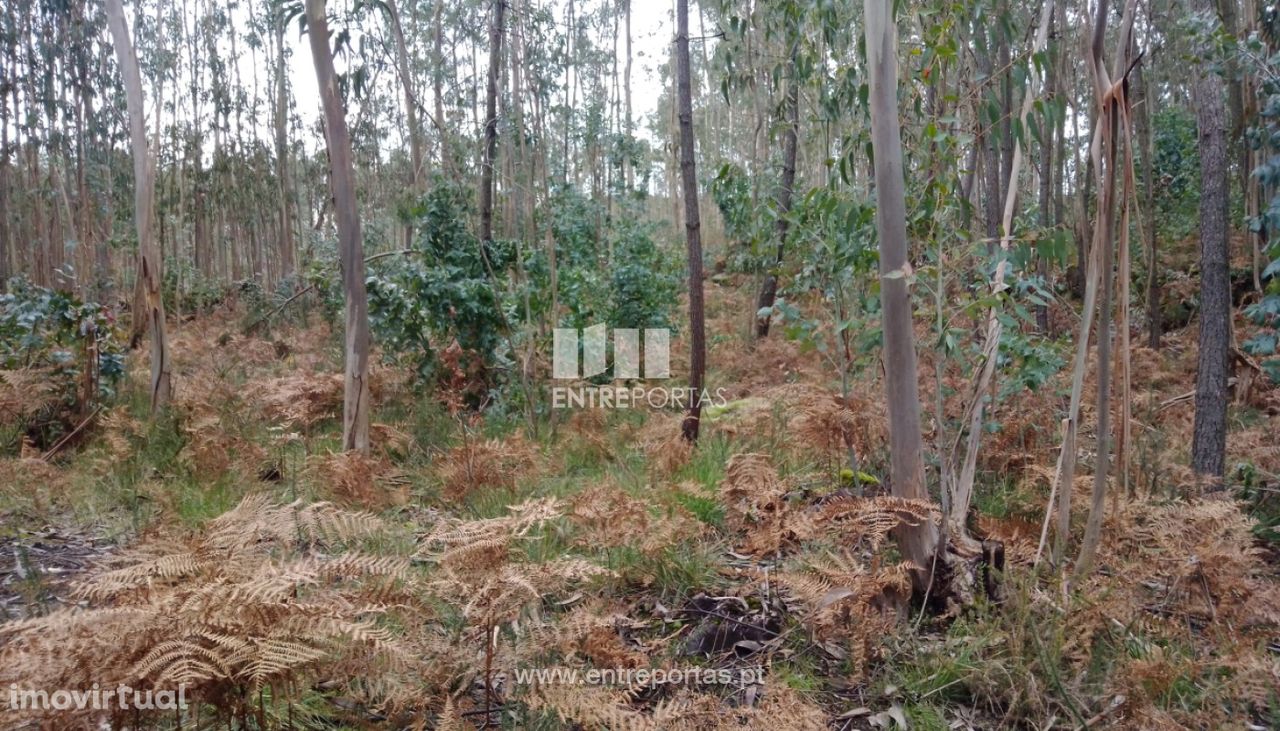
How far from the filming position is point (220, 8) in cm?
1973

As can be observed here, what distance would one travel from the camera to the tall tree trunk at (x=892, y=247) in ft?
9.27

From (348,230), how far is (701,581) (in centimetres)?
336

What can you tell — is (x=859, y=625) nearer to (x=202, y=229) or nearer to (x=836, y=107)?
(x=836, y=107)

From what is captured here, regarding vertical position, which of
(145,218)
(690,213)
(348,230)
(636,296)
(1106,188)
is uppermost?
(145,218)

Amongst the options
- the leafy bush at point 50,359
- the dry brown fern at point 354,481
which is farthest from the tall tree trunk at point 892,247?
the leafy bush at point 50,359

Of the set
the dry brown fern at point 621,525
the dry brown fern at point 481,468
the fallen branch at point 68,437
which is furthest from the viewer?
the fallen branch at point 68,437

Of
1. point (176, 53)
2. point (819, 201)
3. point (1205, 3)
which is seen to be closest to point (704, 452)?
point (819, 201)

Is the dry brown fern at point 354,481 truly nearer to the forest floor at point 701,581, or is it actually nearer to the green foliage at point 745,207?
the forest floor at point 701,581

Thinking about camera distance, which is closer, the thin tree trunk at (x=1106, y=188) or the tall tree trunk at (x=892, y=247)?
the thin tree trunk at (x=1106, y=188)

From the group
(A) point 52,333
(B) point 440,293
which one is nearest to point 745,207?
(B) point 440,293

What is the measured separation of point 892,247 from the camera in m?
2.84

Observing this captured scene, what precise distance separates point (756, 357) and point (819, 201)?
226 inches

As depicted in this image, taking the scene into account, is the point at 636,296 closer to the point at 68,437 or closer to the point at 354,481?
the point at 354,481

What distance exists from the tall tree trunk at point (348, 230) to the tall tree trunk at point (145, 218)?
188cm
